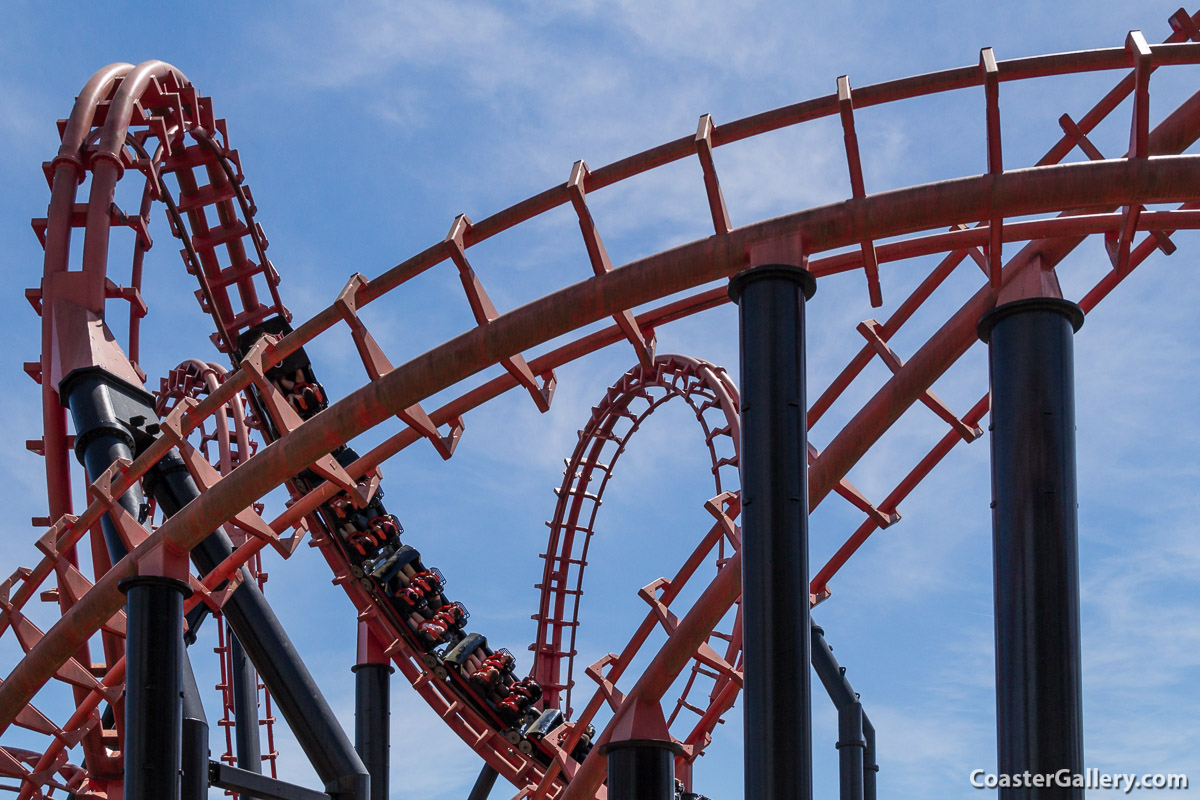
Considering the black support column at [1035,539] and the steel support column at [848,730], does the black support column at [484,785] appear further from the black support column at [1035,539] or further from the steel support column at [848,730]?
the black support column at [1035,539]

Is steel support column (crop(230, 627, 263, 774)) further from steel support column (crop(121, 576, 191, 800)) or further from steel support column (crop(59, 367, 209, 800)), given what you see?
steel support column (crop(121, 576, 191, 800))

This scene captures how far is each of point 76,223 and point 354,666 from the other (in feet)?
13.7

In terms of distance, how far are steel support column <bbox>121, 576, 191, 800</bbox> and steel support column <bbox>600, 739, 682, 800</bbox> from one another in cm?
207

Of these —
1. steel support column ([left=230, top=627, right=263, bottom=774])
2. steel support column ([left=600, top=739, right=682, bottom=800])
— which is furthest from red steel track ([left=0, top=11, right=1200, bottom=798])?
steel support column ([left=230, top=627, right=263, bottom=774])

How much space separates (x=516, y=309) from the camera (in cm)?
636

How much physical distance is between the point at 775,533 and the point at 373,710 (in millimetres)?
6846

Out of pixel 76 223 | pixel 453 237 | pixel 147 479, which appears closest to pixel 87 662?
pixel 147 479

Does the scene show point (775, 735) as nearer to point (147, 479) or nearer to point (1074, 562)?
point (1074, 562)

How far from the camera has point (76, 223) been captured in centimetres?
994

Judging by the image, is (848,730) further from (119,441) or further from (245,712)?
(119,441)

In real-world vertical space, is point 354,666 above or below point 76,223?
below

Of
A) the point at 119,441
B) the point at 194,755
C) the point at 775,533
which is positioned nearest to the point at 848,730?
the point at 194,755

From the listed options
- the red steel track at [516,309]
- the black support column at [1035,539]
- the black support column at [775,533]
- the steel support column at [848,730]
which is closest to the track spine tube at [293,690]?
the red steel track at [516,309]

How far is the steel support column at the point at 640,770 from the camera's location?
7.23 metres
